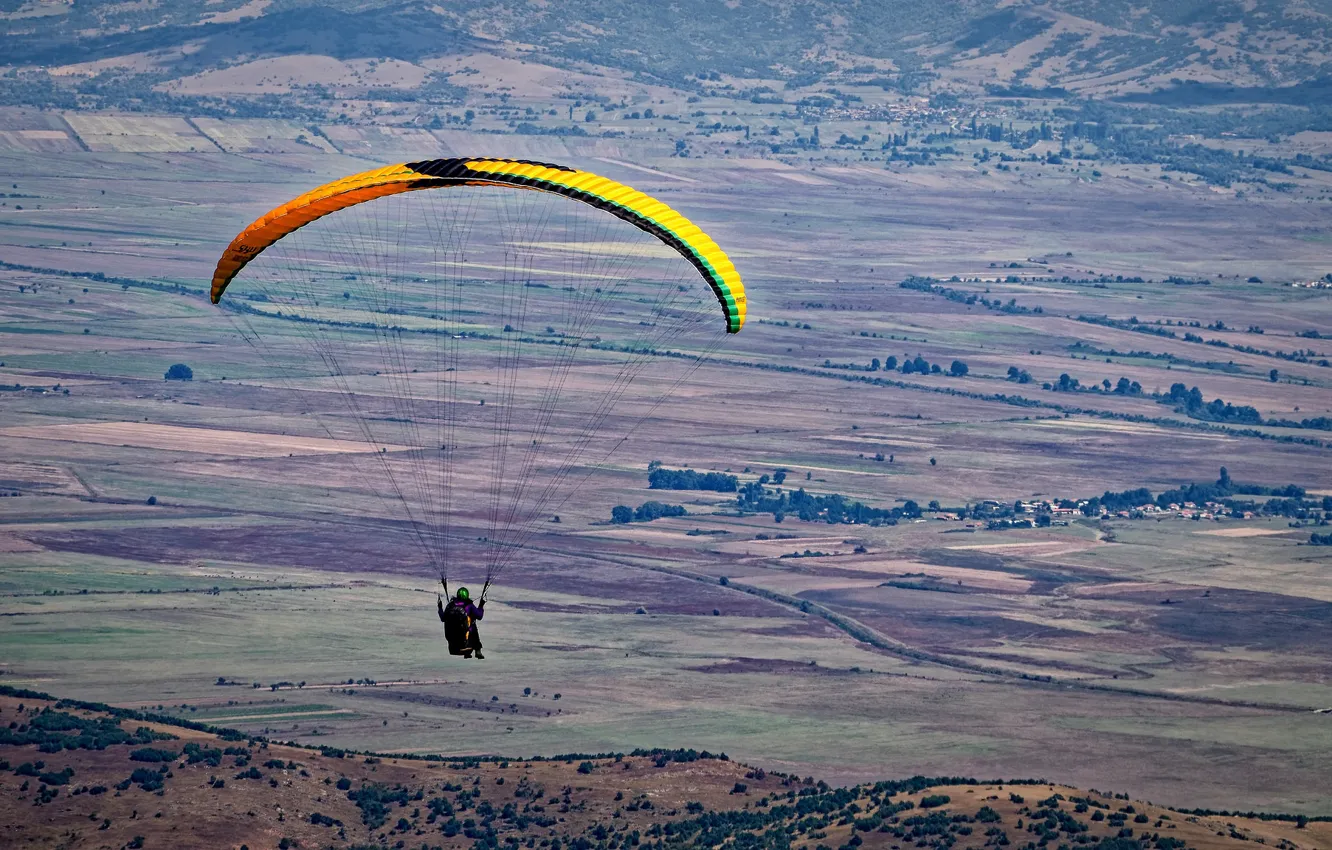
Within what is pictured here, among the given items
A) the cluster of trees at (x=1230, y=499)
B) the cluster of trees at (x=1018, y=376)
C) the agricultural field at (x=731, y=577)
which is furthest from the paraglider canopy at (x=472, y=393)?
the cluster of trees at (x=1230, y=499)

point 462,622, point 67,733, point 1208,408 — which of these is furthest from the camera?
point 1208,408

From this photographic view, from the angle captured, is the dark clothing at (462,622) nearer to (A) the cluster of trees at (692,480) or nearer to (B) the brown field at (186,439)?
(A) the cluster of trees at (692,480)

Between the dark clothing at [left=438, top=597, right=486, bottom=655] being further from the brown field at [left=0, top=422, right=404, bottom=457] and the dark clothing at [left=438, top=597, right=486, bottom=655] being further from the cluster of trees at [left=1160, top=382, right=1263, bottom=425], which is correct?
the cluster of trees at [left=1160, top=382, right=1263, bottom=425]

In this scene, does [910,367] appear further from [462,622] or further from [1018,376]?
[462,622]

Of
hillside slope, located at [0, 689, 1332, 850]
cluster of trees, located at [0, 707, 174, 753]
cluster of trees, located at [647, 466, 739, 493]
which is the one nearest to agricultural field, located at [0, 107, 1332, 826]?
cluster of trees, located at [647, 466, 739, 493]

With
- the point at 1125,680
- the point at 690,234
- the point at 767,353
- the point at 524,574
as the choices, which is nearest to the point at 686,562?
the point at 524,574

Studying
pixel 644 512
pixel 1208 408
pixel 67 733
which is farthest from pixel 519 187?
pixel 1208 408

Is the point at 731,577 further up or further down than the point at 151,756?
further down
